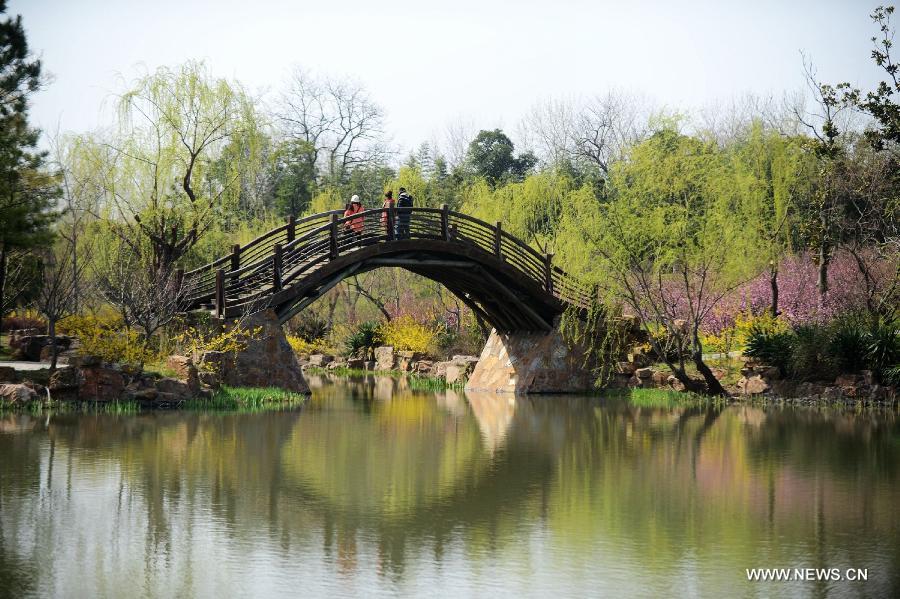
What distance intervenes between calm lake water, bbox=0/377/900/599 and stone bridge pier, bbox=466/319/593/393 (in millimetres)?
→ 10108

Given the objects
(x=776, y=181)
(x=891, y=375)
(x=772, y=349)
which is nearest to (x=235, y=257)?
(x=772, y=349)

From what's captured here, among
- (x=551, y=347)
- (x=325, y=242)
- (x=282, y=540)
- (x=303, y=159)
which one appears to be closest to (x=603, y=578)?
(x=282, y=540)

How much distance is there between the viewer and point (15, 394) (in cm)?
1984

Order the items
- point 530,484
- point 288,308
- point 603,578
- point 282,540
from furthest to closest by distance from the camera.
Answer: point 288,308
point 530,484
point 282,540
point 603,578

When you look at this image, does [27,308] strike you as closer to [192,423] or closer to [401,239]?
[401,239]

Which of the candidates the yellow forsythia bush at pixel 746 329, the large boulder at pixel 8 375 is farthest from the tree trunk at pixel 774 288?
the large boulder at pixel 8 375

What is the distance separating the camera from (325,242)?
25375mm

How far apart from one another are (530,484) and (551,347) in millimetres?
17026

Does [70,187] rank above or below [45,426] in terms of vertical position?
above

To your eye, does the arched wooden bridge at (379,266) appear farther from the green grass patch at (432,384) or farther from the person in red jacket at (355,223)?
the green grass patch at (432,384)

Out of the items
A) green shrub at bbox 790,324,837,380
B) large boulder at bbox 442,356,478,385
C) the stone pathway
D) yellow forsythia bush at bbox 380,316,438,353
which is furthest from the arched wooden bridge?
yellow forsythia bush at bbox 380,316,438,353

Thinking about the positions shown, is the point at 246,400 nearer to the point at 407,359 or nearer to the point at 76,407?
the point at 76,407

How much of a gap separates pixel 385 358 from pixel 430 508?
28247 mm

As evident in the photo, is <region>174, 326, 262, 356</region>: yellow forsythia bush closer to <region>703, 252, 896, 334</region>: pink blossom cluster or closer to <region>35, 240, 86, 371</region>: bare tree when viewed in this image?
<region>35, 240, 86, 371</region>: bare tree
